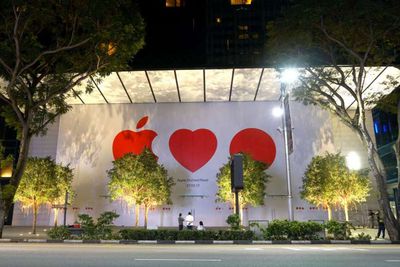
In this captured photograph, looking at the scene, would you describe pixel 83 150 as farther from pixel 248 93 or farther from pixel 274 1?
pixel 274 1

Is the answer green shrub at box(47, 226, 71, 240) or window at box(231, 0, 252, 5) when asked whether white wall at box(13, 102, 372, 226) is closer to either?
window at box(231, 0, 252, 5)

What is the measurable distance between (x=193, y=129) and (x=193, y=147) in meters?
1.70

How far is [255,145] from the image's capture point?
103 feet

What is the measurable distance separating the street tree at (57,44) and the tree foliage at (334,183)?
16293 millimetres

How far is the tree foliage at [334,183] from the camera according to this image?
25562 mm

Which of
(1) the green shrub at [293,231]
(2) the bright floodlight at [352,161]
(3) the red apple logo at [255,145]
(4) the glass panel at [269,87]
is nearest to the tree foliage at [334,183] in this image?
(2) the bright floodlight at [352,161]

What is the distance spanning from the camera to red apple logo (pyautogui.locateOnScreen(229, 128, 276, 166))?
1220 inches

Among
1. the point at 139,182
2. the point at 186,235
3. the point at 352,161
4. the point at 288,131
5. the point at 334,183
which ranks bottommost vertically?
the point at 186,235

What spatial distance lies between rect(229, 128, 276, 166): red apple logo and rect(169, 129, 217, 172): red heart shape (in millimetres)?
1941

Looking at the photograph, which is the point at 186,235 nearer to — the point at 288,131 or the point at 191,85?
the point at 288,131

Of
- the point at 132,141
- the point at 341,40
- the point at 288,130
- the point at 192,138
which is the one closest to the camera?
the point at 341,40

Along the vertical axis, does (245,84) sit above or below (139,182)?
above

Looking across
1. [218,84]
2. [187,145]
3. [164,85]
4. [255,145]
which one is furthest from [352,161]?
[164,85]

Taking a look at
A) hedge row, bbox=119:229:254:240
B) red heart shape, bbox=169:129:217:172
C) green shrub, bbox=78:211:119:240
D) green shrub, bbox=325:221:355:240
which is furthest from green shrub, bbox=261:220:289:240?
red heart shape, bbox=169:129:217:172
